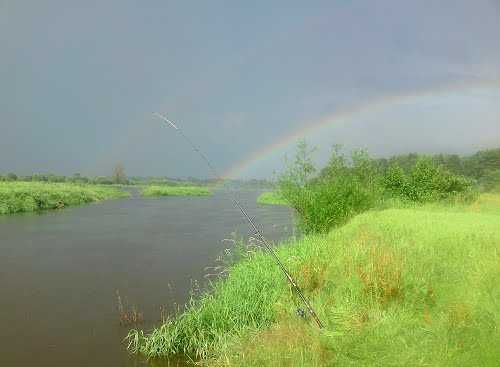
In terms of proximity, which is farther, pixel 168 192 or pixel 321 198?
pixel 168 192

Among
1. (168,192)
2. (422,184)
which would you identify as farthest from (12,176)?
(422,184)

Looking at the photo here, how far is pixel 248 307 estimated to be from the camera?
8.15 meters

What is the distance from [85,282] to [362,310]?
10015 millimetres

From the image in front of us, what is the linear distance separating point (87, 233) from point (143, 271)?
37.4 feet

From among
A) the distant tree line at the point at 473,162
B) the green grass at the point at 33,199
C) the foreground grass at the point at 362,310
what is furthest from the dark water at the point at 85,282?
the distant tree line at the point at 473,162

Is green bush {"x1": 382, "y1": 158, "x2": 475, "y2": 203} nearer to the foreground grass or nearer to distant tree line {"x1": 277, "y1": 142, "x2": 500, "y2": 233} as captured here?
distant tree line {"x1": 277, "y1": 142, "x2": 500, "y2": 233}

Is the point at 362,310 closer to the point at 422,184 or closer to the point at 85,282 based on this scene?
the point at 85,282

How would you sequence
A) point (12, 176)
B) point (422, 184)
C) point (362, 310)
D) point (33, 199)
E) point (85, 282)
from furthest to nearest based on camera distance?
point (12, 176), point (33, 199), point (422, 184), point (85, 282), point (362, 310)

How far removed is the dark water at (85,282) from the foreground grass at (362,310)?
3.85 ft

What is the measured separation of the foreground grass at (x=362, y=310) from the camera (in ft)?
16.8

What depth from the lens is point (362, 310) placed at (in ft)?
20.8

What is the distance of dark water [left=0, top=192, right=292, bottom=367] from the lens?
8.45m

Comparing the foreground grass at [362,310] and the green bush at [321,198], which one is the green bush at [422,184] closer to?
the green bush at [321,198]

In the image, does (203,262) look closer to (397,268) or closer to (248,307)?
(248,307)
